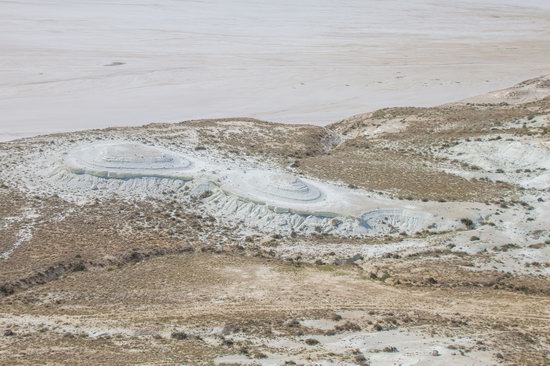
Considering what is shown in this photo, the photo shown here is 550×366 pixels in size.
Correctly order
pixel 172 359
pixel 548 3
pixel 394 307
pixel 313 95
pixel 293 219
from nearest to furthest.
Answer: pixel 172 359
pixel 394 307
pixel 293 219
pixel 313 95
pixel 548 3

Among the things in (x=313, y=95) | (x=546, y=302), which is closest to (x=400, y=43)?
(x=313, y=95)

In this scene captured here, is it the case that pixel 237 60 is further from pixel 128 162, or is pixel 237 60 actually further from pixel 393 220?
pixel 393 220

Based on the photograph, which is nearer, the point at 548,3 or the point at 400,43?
the point at 400,43

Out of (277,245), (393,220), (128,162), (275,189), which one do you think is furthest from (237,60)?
(277,245)

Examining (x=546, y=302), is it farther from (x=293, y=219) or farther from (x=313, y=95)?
(x=313, y=95)

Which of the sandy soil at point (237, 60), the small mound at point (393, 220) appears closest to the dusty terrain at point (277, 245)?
the small mound at point (393, 220)

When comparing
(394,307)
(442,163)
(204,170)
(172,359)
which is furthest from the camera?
(442,163)

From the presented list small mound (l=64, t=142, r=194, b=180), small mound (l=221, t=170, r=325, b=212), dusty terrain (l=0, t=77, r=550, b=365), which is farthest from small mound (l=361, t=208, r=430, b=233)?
small mound (l=64, t=142, r=194, b=180)
